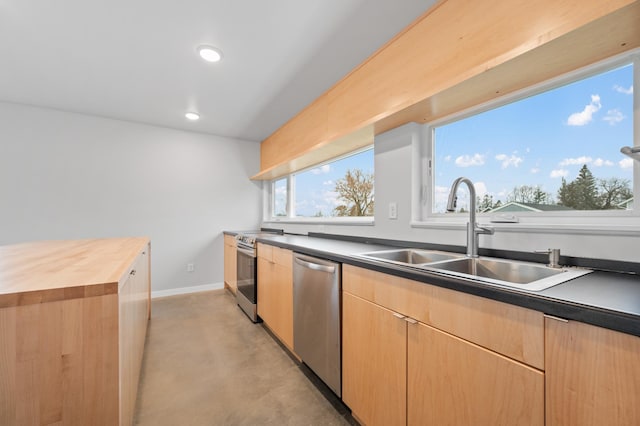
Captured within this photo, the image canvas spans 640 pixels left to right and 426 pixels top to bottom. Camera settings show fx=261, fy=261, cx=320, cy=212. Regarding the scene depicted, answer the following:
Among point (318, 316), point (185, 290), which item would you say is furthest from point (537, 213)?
point (185, 290)

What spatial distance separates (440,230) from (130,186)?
3.89 m

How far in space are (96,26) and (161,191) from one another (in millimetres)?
2327

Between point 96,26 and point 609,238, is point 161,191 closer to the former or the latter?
point 96,26

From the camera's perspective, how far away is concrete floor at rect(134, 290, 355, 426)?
4.98 feet

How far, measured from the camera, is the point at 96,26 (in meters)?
1.79

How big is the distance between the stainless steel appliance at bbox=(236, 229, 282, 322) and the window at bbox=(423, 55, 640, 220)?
206 centimetres

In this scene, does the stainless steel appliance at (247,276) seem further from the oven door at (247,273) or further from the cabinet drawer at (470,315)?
the cabinet drawer at (470,315)

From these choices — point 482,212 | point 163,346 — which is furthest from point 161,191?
point 482,212

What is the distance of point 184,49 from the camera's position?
6.66 ft

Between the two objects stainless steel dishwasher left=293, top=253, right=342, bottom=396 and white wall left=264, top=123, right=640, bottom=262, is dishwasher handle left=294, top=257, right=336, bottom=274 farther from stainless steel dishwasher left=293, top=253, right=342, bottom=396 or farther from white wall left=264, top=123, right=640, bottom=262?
white wall left=264, top=123, right=640, bottom=262

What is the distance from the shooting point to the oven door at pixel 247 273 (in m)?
2.79

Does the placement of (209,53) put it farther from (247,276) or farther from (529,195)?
(529,195)

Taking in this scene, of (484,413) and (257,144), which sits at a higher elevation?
(257,144)

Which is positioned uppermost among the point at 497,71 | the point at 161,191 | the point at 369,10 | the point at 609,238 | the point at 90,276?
the point at 369,10
